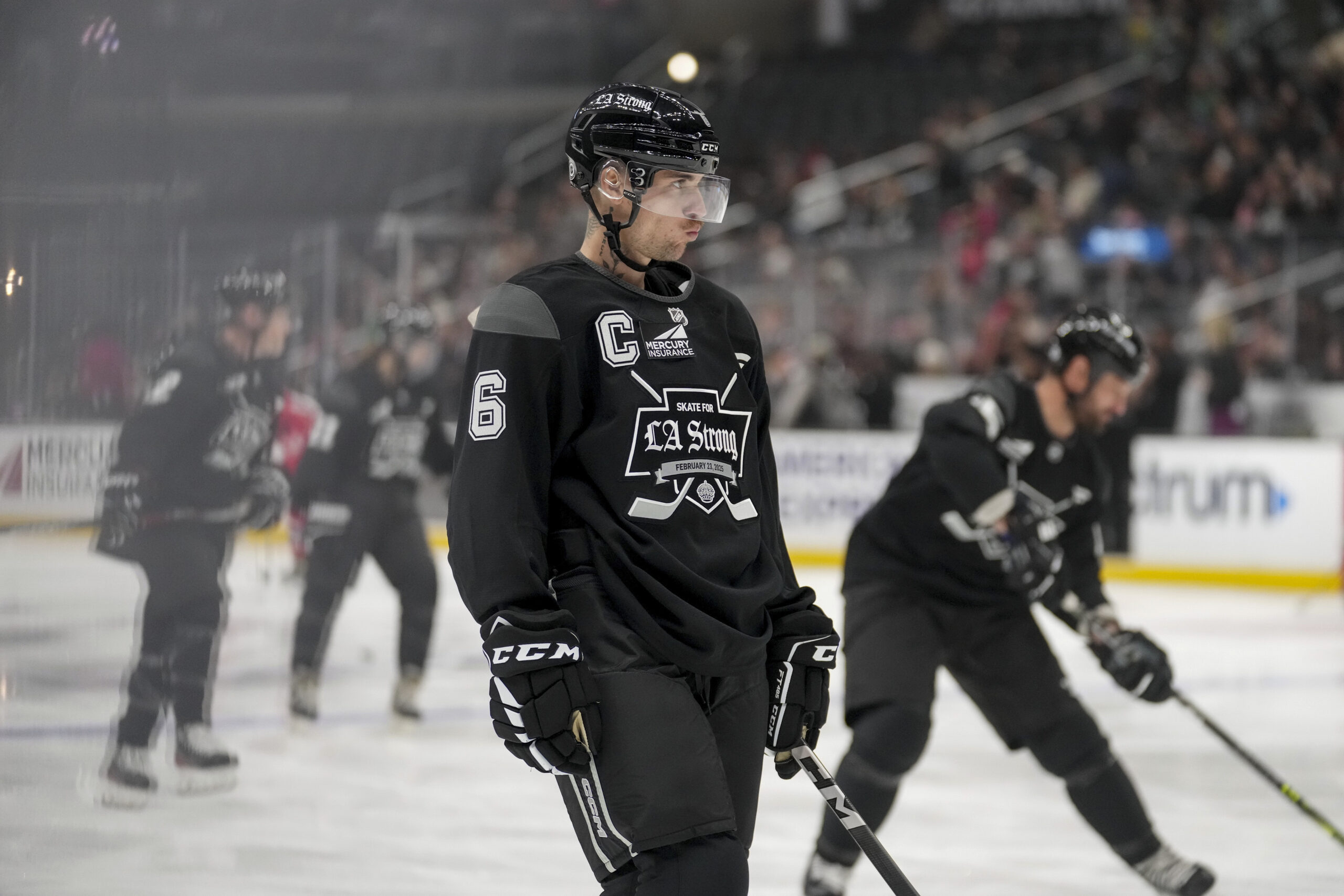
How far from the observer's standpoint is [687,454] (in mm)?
2199

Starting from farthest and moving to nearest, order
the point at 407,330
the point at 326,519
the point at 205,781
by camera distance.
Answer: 1. the point at 407,330
2. the point at 326,519
3. the point at 205,781

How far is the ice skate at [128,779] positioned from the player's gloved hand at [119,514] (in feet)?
1.42

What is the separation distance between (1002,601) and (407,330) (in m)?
2.90

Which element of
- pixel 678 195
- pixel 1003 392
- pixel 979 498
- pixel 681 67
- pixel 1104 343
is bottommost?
pixel 979 498

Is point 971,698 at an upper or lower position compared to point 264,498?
lower

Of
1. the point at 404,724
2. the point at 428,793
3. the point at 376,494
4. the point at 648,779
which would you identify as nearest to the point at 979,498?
the point at 648,779

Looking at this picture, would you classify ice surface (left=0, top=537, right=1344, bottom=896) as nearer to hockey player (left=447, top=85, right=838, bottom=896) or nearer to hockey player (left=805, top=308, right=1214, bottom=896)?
hockey player (left=805, top=308, right=1214, bottom=896)

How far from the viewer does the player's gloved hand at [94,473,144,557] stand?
3518 mm

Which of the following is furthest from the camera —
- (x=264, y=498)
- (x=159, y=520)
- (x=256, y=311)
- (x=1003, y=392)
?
(x=264, y=498)

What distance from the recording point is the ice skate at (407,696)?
5.67 meters

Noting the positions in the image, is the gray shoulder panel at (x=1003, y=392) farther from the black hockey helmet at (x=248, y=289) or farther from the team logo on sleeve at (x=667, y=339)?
the black hockey helmet at (x=248, y=289)

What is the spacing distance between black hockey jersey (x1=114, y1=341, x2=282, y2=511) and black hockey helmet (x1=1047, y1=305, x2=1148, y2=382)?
73.3 inches

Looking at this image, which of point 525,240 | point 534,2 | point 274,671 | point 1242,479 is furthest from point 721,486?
point 534,2

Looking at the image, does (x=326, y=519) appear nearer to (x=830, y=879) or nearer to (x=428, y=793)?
(x=428, y=793)
